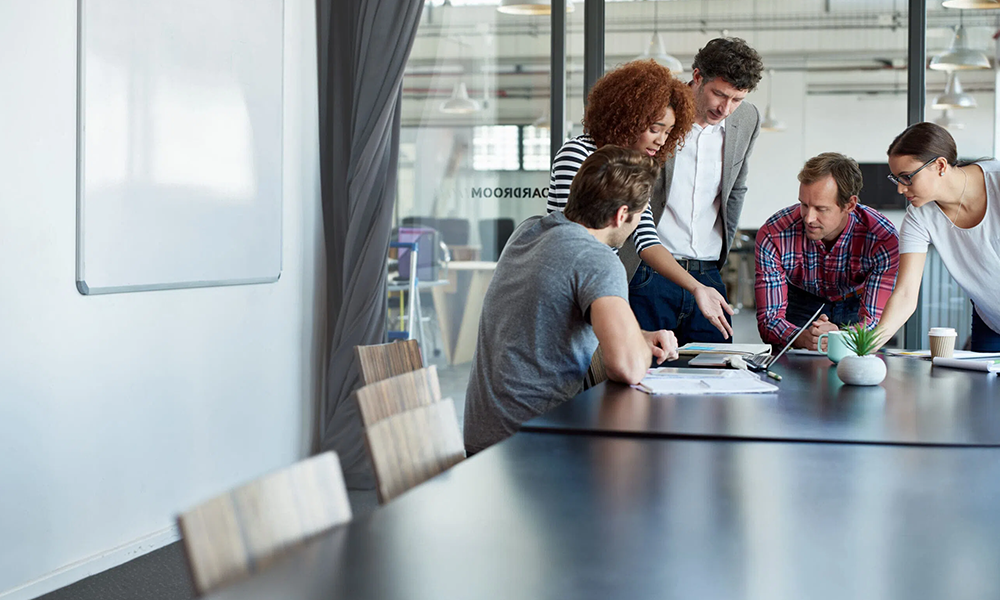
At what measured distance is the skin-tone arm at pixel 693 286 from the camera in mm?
3004

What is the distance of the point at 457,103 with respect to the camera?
200 inches

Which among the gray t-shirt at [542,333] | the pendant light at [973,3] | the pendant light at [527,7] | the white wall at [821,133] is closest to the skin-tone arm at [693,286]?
the gray t-shirt at [542,333]

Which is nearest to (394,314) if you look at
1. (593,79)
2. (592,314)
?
(593,79)

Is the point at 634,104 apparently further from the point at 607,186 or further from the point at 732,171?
the point at 732,171

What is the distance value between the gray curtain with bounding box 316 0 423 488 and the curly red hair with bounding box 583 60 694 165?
1.77 m

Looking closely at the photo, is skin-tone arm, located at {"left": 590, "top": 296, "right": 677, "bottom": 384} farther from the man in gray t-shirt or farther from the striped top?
the striped top

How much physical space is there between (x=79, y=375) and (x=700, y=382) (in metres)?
2.10

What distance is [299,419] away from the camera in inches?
183

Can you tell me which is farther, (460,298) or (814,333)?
(460,298)

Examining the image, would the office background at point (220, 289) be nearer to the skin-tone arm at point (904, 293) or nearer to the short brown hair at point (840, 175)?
the short brown hair at point (840, 175)

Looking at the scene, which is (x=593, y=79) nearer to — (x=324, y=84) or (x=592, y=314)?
(x=324, y=84)

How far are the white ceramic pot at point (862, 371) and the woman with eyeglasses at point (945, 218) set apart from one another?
59 centimetres

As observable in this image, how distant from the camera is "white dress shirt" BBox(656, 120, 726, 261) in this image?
352cm

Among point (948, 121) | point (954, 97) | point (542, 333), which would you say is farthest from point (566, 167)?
point (954, 97)
